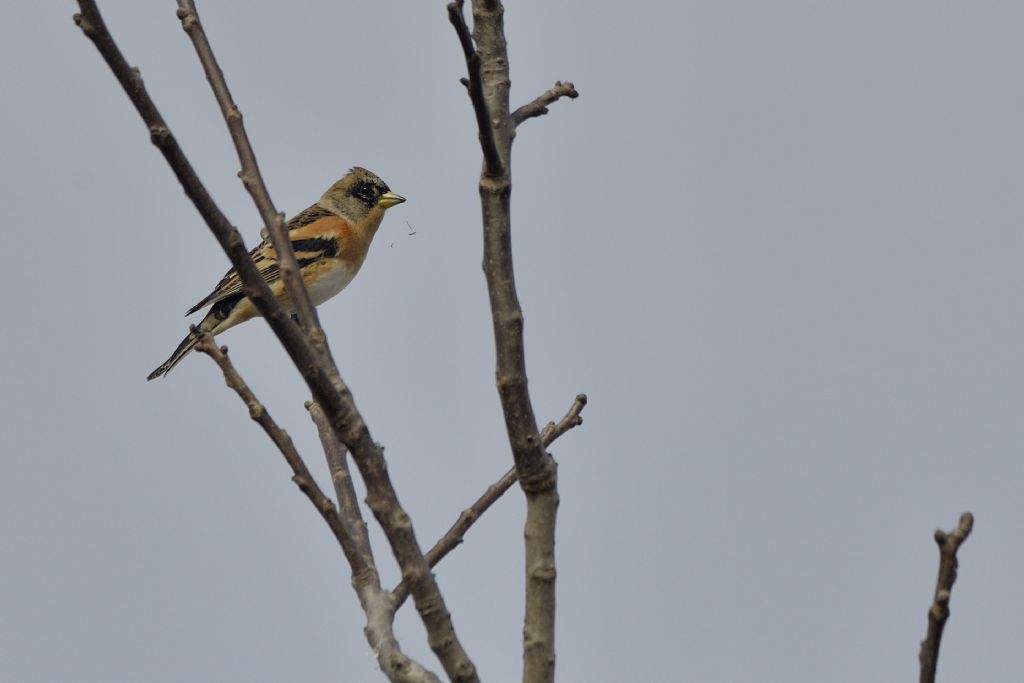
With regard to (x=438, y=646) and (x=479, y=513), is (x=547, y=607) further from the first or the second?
(x=479, y=513)

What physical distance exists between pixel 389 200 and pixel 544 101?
8.49 m

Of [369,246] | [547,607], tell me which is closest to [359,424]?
[547,607]

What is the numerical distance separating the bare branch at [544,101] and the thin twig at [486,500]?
3.38ft

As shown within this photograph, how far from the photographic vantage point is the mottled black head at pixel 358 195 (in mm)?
12953

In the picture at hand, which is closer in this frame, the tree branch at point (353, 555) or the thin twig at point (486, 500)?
the tree branch at point (353, 555)

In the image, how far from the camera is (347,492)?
4.64 m

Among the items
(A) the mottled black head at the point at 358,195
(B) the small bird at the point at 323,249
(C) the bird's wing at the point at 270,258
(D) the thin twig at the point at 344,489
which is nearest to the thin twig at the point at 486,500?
(D) the thin twig at the point at 344,489

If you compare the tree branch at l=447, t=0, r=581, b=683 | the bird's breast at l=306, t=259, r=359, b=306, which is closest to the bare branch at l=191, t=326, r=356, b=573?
the tree branch at l=447, t=0, r=581, b=683

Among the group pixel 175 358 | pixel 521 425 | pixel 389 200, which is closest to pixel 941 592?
pixel 521 425

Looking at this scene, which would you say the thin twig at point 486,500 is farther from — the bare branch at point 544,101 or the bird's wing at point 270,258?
the bird's wing at point 270,258

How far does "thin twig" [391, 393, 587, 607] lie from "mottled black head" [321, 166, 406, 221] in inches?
325

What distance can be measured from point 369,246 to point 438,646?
974 cm

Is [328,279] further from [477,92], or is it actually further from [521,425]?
[477,92]

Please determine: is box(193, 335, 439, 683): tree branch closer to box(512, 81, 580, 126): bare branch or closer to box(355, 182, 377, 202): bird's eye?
box(512, 81, 580, 126): bare branch
